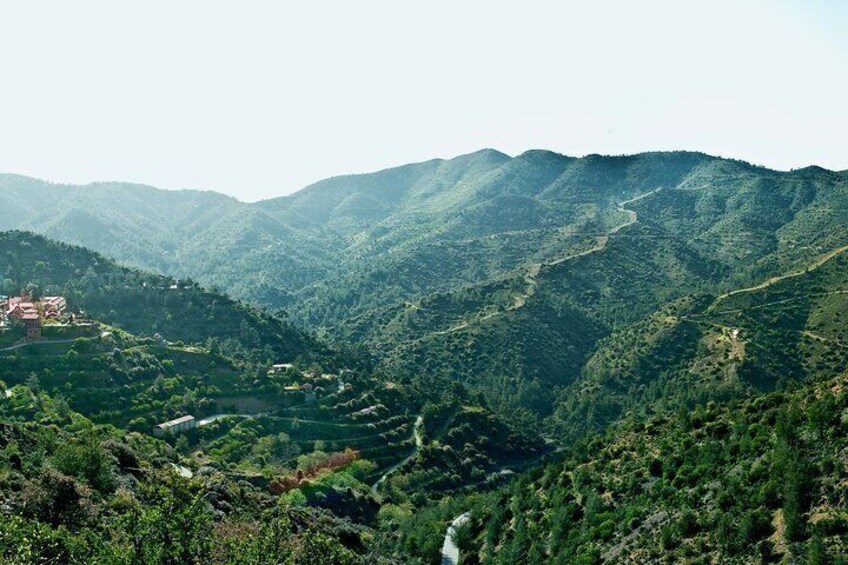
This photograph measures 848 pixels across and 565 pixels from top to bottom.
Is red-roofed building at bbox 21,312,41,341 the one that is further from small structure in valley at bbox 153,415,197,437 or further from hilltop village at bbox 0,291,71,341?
small structure in valley at bbox 153,415,197,437

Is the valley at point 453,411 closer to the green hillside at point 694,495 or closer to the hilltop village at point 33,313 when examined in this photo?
the green hillside at point 694,495

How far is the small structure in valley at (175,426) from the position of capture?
6331 centimetres

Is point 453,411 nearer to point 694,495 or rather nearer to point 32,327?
point 32,327

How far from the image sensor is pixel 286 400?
78.2 meters

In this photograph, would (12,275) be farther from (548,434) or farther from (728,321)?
(728,321)

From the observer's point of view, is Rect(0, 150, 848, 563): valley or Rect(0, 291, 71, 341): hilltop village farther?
Rect(0, 291, 71, 341): hilltop village

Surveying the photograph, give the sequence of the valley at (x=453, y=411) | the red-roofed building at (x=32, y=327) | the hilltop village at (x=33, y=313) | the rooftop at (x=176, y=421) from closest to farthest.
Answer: the valley at (x=453, y=411), the rooftop at (x=176, y=421), the red-roofed building at (x=32, y=327), the hilltop village at (x=33, y=313)

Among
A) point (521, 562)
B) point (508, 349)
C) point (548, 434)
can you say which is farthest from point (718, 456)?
point (508, 349)

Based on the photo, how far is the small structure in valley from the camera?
6331 cm

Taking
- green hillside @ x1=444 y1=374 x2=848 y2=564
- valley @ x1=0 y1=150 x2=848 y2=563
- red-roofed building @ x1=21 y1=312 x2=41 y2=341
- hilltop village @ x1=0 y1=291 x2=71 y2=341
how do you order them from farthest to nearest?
hilltop village @ x1=0 y1=291 x2=71 y2=341 → red-roofed building @ x1=21 y1=312 x2=41 y2=341 → valley @ x1=0 y1=150 x2=848 y2=563 → green hillside @ x1=444 y1=374 x2=848 y2=564

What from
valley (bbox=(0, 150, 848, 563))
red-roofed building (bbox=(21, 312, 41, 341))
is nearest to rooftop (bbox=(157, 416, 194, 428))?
valley (bbox=(0, 150, 848, 563))

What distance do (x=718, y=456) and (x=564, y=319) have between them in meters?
112

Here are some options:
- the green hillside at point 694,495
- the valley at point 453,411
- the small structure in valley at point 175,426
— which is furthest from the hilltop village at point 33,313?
the green hillside at point 694,495

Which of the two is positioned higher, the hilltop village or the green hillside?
the hilltop village
